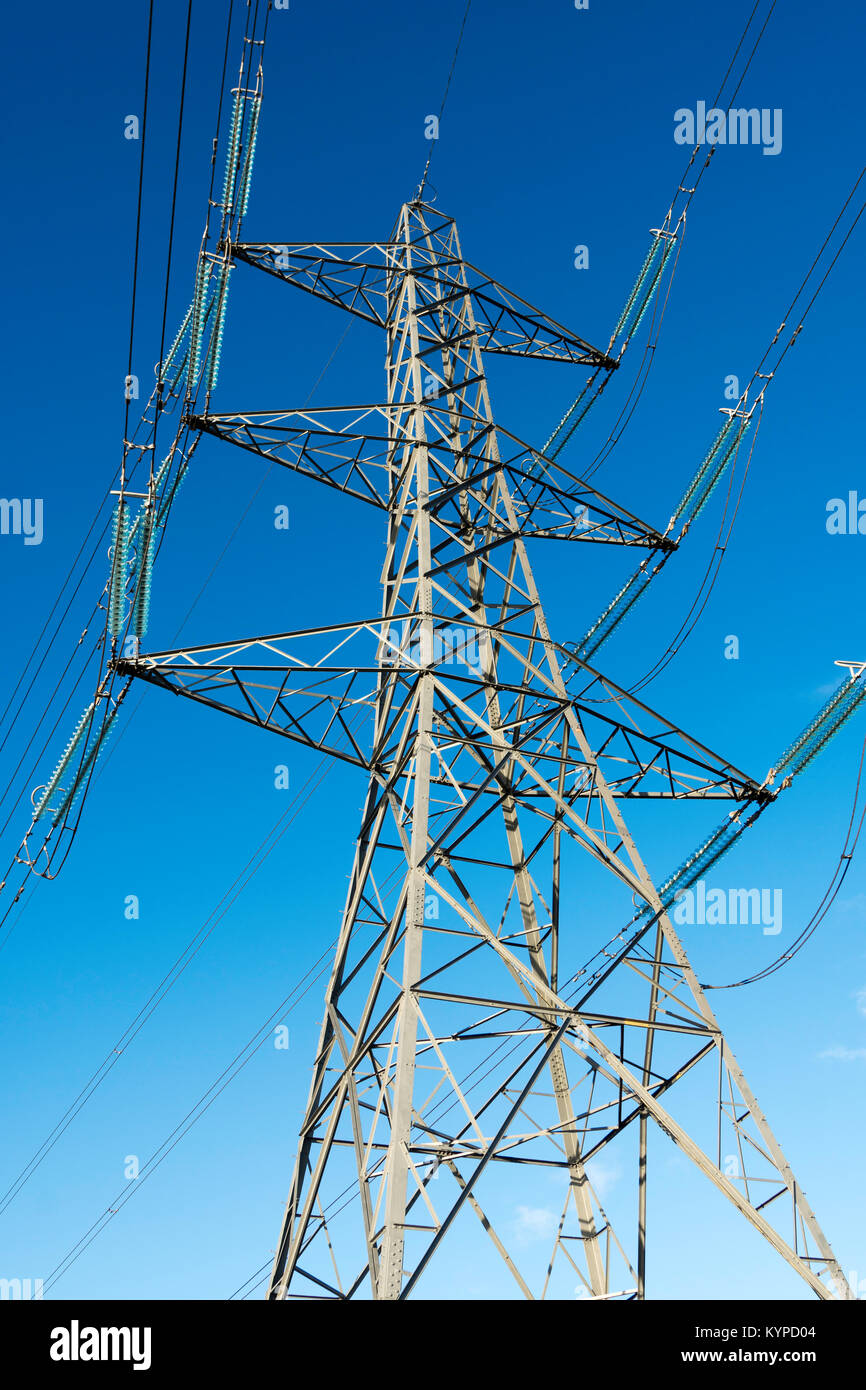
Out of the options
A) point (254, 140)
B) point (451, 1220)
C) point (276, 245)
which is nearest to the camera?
point (451, 1220)

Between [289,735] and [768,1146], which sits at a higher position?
[289,735]

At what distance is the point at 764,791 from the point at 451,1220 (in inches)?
280

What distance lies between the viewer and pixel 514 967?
39.8 ft

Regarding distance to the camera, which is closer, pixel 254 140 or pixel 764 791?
pixel 764 791

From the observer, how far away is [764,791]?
14805mm
